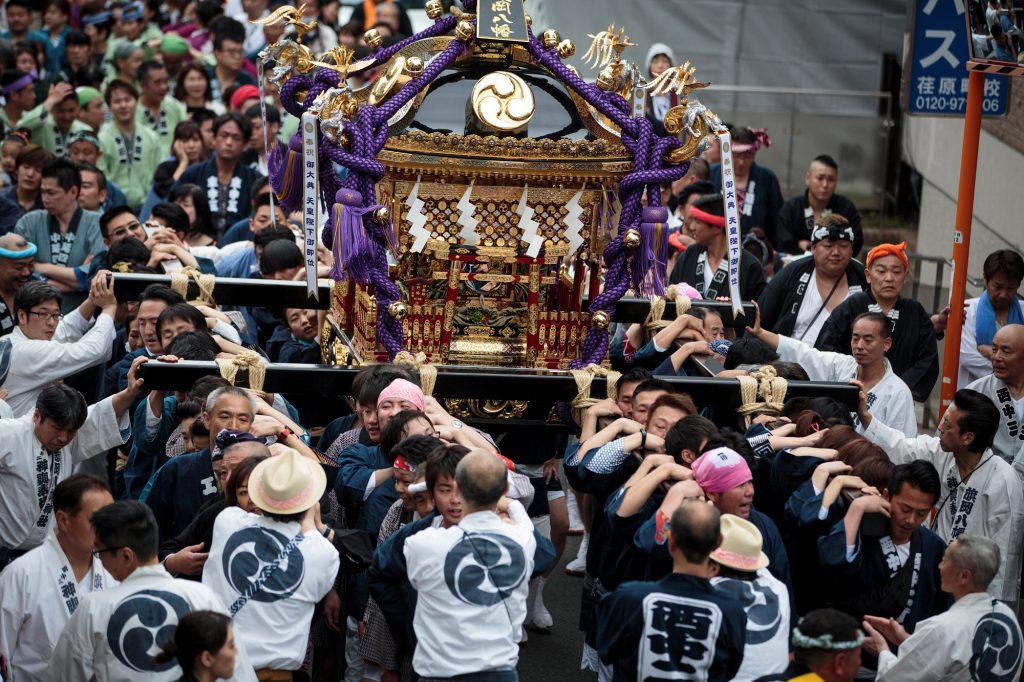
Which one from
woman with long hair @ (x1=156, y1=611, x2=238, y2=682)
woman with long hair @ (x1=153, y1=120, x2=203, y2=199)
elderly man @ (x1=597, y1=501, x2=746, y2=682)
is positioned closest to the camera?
woman with long hair @ (x1=156, y1=611, x2=238, y2=682)

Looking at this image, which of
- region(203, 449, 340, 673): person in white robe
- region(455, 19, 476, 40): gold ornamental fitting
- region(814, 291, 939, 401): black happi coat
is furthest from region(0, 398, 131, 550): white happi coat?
region(814, 291, 939, 401): black happi coat

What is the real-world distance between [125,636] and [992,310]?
5076mm

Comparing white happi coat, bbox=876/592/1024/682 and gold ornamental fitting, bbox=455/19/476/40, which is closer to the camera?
white happi coat, bbox=876/592/1024/682

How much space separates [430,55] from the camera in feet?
22.6

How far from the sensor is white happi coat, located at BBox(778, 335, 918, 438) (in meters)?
6.78

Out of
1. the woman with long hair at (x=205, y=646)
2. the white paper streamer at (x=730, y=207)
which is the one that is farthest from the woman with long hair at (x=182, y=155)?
the woman with long hair at (x=205, y=646)

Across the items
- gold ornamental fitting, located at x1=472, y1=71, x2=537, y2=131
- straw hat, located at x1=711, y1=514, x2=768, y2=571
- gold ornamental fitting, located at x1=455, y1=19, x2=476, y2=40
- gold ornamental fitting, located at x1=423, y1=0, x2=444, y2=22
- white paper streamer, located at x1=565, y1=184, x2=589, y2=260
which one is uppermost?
gold ornamental fitting, located at x1=423, y1=0, x2=444, y2=22

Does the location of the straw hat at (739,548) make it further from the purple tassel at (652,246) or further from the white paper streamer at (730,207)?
the white paper streamer at (730,207)

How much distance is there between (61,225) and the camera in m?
8.97

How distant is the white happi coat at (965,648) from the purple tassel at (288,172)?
3.77 m

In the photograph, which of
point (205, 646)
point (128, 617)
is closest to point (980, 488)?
point (205, 646)

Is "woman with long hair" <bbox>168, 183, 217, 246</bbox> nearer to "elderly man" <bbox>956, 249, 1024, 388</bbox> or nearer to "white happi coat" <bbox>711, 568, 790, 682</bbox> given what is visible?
"elderly man" <bbox>956, 249, 1024, 388</bbox>

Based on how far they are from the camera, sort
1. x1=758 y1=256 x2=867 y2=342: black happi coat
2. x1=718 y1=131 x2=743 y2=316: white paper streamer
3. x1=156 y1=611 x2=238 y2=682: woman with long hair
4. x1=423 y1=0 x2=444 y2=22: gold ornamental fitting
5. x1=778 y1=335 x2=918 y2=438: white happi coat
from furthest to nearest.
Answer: x1=758 y1=256 x2=867 y2=342: black happi coat
x1=423 y1=0 x2=444 y2=22: gold ornamental fitting
x1=778 y1=335 x2=918 y2=438: white happi coat
x1=718 y1=131 x2=743 y2=316: white paper streamer
x1=156 y1=611 x2=238 y2=682: woman with long hair

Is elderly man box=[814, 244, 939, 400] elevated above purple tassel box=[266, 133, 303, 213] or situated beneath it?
situated beneath
